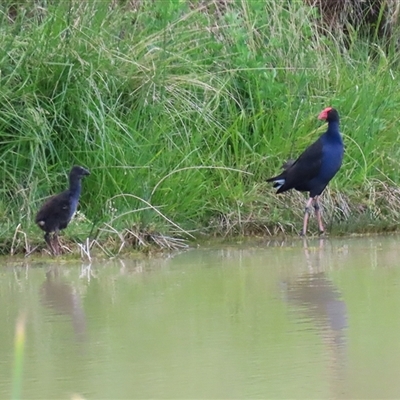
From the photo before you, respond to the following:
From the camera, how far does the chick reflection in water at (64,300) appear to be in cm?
573

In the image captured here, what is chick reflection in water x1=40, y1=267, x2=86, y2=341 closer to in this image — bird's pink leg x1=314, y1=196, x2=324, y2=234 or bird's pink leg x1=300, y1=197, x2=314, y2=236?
bird's pink leg x1=300, y1=197, x2=314, y2=236

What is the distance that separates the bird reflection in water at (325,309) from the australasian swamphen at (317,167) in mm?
1443

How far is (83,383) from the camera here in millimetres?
4531

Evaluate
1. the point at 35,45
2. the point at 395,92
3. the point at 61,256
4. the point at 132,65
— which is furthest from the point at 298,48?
the point at 61,256

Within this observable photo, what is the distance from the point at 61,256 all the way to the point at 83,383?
3.45 meters

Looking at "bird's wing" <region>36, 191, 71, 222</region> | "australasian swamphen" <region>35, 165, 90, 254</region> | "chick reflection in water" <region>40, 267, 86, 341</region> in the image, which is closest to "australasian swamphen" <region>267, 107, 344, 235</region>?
"australasian swamphen" <region>35, 165, 90, 254</region>

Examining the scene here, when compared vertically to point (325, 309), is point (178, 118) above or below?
above

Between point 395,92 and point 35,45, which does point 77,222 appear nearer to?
point 35,45

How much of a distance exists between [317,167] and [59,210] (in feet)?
7.39

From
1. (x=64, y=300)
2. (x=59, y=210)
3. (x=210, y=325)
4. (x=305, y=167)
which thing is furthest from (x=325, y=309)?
(x=305, y=167)

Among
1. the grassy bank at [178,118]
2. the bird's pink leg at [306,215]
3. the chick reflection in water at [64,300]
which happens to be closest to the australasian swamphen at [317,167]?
the bird's pink leg at [306,215]

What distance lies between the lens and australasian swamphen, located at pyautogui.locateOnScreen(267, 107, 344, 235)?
9.10 metres

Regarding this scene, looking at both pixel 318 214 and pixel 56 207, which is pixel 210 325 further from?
pixel 318 214

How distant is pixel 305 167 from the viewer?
29.9ft
